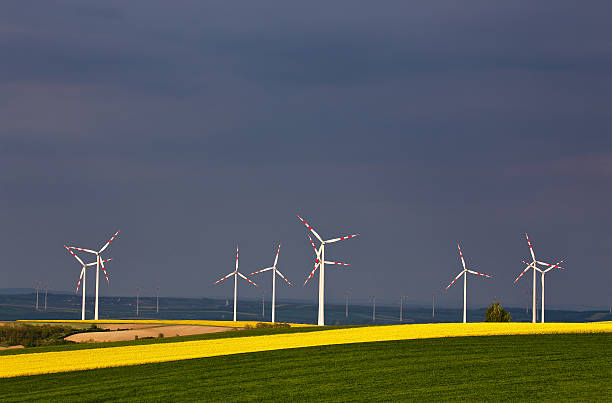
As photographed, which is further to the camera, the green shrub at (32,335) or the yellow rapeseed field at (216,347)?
the green shrub at (32,335)

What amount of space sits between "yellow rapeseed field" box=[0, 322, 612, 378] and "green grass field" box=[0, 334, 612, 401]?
102 inches

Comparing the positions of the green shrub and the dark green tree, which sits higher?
the dark green tree

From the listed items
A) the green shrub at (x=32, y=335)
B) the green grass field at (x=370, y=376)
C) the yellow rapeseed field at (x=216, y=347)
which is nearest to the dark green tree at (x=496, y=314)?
the yellow rapeseed field at (x=216, y=347)

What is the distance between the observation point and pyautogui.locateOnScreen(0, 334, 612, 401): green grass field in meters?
25.4

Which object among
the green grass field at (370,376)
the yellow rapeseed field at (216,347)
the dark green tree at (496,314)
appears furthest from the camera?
the dark green tree at (496,314)

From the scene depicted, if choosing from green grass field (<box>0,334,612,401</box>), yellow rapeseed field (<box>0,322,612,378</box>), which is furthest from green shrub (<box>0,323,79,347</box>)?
green grass field (<box>0,334,612,401</box>)

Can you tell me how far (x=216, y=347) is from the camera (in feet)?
137

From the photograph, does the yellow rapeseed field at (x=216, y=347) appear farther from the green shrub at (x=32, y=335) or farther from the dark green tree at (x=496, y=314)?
the green shrub at (x=32, y=335)

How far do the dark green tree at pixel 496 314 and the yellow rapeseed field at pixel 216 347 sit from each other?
929 cm

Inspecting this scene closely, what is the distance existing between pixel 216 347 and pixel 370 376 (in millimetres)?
14705

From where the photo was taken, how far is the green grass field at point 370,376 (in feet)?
83.5

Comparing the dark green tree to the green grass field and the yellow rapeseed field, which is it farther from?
the green grass field

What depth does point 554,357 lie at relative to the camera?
31234mm

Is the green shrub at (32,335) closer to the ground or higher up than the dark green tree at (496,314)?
closer to the ground
